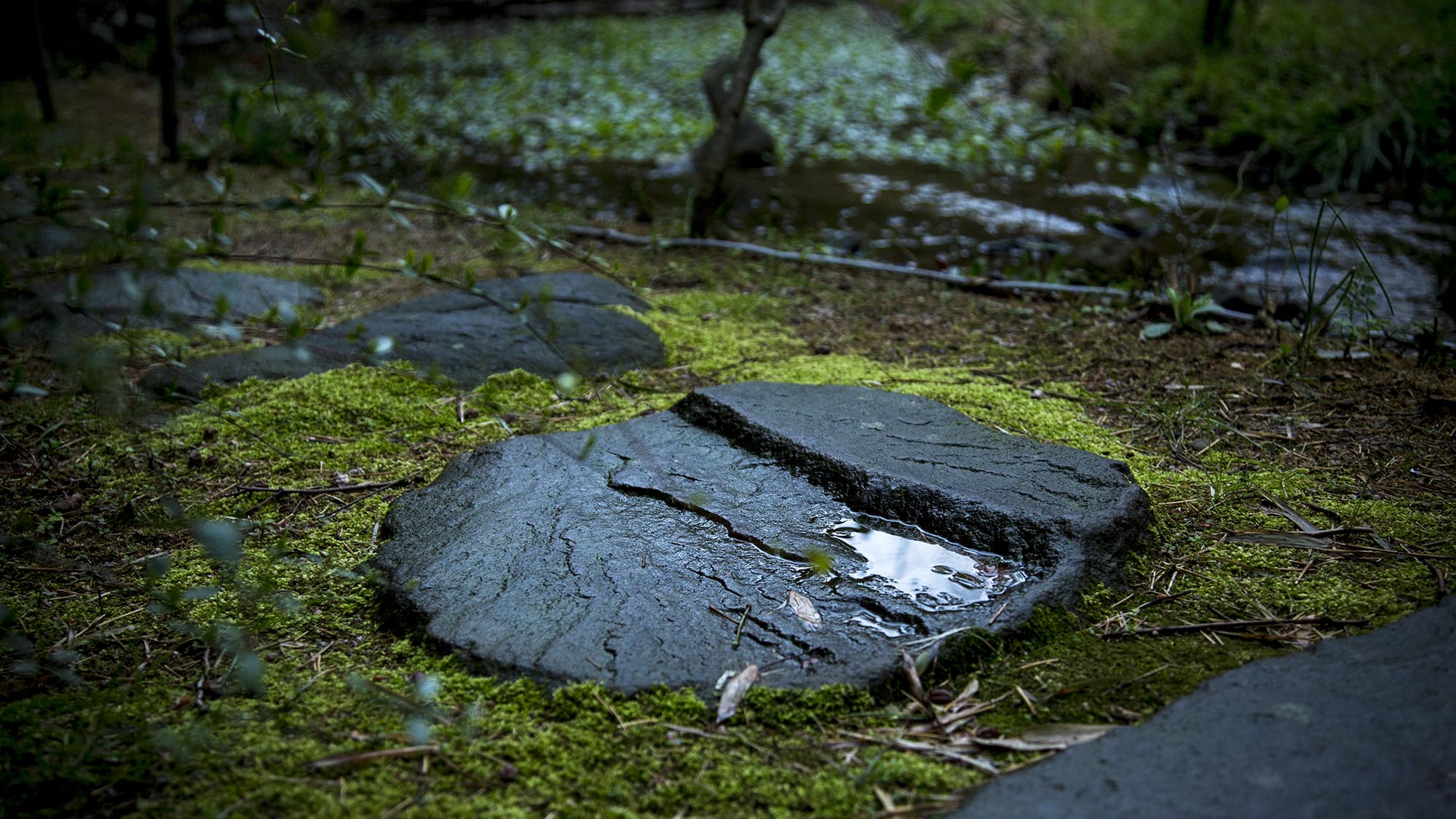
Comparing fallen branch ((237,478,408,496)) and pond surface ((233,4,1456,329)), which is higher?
pond surface ((233,4,1456,329))

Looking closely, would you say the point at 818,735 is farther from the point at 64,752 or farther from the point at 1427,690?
the point at 64,752

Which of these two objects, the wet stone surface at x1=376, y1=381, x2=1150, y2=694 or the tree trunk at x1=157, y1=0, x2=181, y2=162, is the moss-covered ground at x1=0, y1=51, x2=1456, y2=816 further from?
the tree trunk at x1=157, y1=0, x2=181, y2=162

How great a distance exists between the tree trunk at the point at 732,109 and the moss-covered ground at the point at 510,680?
1.29 metres

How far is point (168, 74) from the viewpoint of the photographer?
5.32m

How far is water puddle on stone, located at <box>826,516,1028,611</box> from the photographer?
172 cm

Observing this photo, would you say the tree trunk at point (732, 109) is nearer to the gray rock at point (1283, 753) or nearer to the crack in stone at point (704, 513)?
the crack in stone at point (704, 513)

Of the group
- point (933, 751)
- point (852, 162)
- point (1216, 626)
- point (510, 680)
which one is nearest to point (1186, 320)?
point (1216, 626)

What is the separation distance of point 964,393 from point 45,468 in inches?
97.0

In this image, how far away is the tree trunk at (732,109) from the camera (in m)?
4.31

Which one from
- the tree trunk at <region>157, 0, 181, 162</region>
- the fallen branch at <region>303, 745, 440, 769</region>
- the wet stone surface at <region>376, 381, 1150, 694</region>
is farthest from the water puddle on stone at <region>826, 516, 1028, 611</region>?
the tree trunk at <region>157, 0, 181, 162</region>

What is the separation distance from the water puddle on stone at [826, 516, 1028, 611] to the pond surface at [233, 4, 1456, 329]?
138cm

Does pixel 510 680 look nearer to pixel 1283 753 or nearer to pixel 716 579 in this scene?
pixel 716 579

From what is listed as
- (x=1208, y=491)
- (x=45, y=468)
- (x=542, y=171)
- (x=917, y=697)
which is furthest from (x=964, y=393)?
(x=542, y=171)

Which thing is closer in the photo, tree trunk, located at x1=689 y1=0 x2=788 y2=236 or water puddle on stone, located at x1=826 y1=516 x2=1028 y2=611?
water puddle on stone, located at x1=826 y1=516 x2=1028 y2=611
